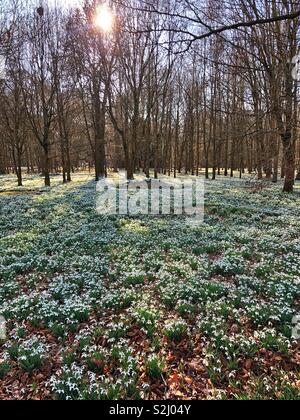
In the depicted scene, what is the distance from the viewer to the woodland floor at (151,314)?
3586 millimetres

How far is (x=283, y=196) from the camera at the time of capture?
16406mm

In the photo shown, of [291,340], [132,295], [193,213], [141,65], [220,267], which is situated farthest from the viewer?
[141,65]

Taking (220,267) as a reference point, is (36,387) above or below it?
below

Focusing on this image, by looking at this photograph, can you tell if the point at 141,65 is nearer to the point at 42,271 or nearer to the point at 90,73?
the point at 90,73

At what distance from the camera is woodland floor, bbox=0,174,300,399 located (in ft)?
11.8

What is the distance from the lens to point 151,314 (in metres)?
4.92

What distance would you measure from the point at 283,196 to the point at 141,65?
18296 mm

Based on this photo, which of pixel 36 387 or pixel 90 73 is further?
pixel 90 73

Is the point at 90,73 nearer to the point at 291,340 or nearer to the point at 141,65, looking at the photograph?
the point at 141,65

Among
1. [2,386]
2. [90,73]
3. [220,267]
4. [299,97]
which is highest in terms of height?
[90,73]

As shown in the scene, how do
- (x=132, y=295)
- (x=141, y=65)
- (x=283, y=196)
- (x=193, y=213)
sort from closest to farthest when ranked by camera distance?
(x=132, y=295)
(x=193, y=213)
(x=283, y=196)
(x=141, y=65)

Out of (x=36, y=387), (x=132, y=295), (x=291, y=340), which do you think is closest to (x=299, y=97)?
(x=291, y=340)

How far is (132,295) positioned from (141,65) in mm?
25650

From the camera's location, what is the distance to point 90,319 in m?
5.01
